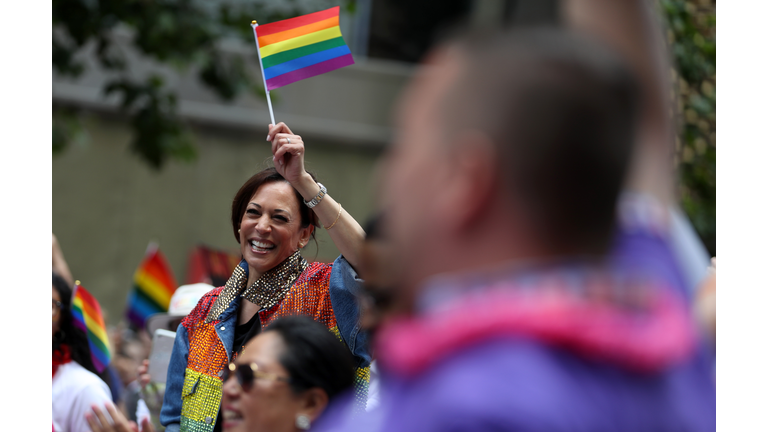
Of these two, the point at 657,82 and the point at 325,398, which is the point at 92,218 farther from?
the point at 657,82

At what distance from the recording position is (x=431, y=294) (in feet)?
2.17

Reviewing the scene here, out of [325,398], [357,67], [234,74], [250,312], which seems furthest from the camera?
[357,67]

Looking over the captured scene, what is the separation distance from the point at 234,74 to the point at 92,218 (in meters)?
2.99

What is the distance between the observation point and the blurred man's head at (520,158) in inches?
25.0

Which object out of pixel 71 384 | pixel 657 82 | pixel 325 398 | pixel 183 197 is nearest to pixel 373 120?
pixel 183 197

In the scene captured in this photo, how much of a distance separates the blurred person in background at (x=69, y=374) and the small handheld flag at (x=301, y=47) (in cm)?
143

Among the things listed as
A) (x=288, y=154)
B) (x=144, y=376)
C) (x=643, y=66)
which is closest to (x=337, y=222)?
(x=288, y=154)

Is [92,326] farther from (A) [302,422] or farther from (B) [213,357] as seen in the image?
(A) [302,422]

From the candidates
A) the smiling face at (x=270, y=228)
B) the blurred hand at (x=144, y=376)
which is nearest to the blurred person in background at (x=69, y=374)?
the blurred hand at (x=144, y=376)

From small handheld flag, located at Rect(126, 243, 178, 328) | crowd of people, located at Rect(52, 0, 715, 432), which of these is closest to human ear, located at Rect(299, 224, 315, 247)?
crowd of people, located at Rect(52, 0, 715, 432)

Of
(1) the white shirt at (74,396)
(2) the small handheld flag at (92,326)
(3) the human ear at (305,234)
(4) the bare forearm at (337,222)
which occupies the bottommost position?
(1) the white shirt at (74,396)

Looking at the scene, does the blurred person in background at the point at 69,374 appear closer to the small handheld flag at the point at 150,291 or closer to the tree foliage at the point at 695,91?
the small handheld flag at the point at 150,291

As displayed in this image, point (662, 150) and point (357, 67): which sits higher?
point (357, 67)

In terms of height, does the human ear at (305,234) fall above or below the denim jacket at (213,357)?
above
